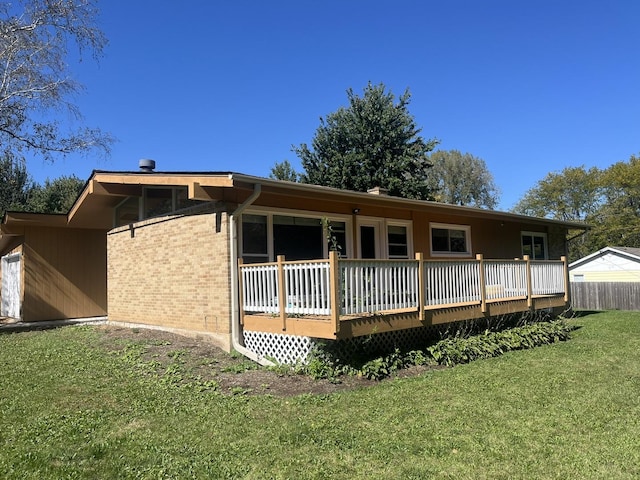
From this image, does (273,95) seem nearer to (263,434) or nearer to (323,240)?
(323,240)

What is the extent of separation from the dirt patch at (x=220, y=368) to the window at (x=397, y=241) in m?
5.01

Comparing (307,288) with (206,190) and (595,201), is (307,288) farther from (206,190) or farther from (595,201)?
(595,201)

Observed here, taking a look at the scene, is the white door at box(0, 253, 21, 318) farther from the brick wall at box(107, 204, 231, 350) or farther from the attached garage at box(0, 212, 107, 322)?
the brick wall at box(107, 204, 231, 350)

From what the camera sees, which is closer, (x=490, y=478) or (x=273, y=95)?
(x=490, y=478)

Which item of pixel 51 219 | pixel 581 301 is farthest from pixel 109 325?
pixel 581 301

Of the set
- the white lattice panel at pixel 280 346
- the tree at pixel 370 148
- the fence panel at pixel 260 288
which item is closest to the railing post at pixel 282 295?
the fence panel at pixel 260 288

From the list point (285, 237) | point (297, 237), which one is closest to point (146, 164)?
point (285, 237)

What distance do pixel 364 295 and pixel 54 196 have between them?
111 feet

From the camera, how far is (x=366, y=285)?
23.9 ft

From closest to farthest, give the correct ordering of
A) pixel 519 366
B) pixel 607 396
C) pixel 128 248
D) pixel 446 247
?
pixel 607 396 < pixel 519 366 < pixel 128 248 < pixel 446 247

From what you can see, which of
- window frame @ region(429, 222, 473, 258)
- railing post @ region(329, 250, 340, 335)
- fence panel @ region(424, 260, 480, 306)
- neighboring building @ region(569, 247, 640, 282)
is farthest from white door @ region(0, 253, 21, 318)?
neighboring building @ region(569, 247, 640, 282)

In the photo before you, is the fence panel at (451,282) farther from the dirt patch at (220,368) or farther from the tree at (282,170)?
the tree at (282,170)

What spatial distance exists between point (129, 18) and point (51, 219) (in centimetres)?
760

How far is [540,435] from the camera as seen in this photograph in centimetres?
→ 482
